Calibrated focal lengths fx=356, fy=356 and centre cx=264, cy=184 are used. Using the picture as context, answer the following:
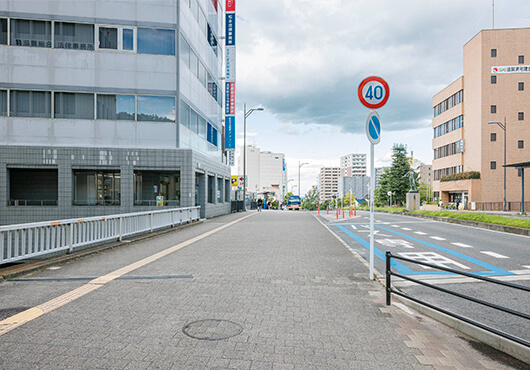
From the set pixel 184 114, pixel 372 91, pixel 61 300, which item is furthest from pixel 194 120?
pixel 61 300

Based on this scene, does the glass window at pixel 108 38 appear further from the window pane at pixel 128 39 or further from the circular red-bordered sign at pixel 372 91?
the circular red-bordered sign at pixel 372 91

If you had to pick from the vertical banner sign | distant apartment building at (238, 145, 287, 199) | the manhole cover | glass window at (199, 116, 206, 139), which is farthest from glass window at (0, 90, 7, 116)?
distant apartment building at (238, 145, 287, 199)

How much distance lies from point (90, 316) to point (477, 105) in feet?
198

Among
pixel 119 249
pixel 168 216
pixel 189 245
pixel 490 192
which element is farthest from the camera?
pixel 490 192

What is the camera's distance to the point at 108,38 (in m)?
21.2

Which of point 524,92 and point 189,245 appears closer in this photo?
point 189,245

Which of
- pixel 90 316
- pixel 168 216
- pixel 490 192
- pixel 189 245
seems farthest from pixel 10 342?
pixel 490 192

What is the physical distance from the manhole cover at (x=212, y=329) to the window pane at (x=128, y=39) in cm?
2082

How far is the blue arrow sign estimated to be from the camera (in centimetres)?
701

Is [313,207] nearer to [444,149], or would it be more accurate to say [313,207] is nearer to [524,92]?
[444,149]

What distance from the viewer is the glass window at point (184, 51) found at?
2213 centimetres

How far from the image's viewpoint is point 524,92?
2042 inches

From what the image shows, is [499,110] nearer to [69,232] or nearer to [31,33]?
[31,33]

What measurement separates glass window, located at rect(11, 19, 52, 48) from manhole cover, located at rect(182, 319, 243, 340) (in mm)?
22404
